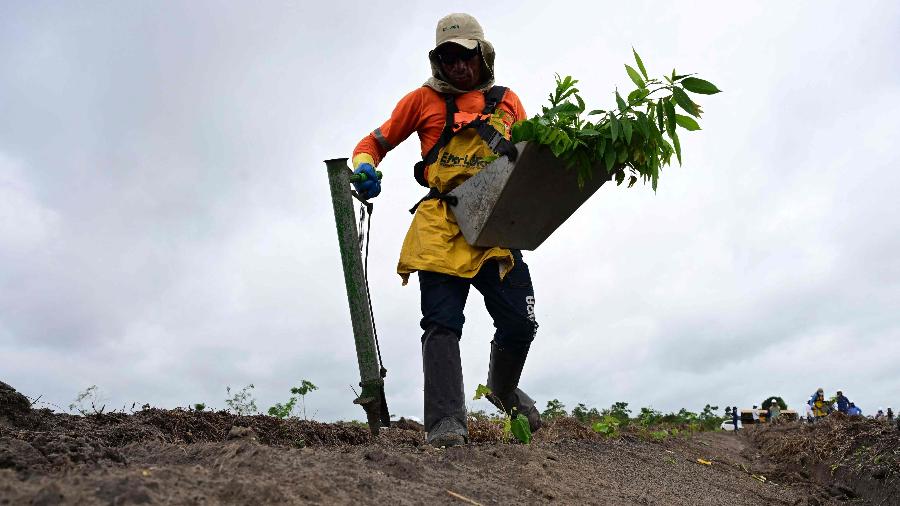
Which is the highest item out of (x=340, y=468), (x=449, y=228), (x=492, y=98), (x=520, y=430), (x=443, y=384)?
(x=492, y=98)

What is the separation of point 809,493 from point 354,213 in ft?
12.5

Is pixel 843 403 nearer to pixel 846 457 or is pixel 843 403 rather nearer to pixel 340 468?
pixel 846 457

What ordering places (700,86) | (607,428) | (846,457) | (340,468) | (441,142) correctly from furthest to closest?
1. (846,457)
2. (607,428)
3. (441,142)
4. (700,86)
5. (340,468)

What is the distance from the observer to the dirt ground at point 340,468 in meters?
2.06

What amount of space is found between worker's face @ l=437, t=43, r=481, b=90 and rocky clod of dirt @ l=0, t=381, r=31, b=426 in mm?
2959

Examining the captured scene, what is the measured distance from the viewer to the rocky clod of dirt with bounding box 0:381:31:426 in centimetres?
464

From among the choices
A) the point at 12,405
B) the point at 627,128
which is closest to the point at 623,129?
the point at 627,128

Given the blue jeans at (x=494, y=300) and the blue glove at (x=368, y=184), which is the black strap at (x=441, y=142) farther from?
the blue jeans at (x=494, y=300)

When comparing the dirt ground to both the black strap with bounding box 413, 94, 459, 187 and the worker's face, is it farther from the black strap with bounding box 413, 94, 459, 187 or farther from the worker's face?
the worker's face

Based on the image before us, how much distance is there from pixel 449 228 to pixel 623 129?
99 centimetres

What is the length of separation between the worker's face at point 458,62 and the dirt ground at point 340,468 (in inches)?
74.8

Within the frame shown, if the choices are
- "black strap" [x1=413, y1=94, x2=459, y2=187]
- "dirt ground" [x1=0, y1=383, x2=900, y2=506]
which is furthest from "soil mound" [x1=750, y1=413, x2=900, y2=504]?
"black strap" [x1=413, y1=94, x2=459, y2=187]

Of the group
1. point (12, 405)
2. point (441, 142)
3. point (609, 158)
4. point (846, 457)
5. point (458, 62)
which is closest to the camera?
point (609, 158)

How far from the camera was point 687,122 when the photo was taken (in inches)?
144
